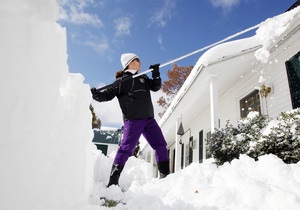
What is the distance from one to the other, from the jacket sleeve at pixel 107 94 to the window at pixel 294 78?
3.96 m

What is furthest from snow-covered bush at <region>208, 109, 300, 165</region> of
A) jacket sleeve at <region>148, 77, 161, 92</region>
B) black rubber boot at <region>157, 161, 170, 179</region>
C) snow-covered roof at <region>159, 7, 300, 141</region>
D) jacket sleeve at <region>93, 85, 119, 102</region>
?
jacket sleeve at <region>93, 85, 119, 102</region>

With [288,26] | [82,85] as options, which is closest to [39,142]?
[82,85]

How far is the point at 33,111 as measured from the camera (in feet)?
3.55

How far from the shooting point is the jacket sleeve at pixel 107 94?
151 inches

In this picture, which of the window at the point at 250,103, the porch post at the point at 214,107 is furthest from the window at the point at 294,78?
the porch post at the point at 214,107

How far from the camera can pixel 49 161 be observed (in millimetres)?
1229

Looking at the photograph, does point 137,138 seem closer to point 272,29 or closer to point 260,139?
point 260,139

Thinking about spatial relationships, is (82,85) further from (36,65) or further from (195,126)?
(195,126)

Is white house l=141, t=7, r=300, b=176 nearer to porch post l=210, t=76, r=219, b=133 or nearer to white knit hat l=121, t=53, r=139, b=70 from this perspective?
porch post l=210, t=76, r=219, b=133

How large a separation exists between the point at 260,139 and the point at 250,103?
3.76 metres

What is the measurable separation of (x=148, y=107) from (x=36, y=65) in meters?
2.88

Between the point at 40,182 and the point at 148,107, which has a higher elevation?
the point at 148,107

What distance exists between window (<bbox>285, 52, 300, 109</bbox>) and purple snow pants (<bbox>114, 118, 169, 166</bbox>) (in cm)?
341

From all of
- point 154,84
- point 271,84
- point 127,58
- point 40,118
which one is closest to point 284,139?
point 154,84
